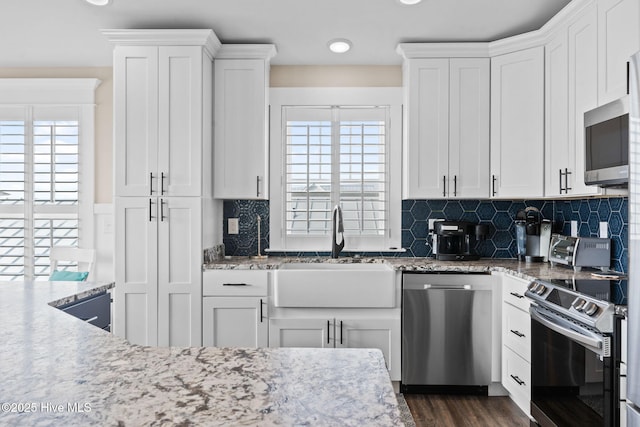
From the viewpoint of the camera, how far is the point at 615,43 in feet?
7.38

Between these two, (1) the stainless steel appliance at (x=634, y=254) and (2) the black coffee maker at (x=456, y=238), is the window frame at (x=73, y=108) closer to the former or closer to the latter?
(2) the black coffee maker at (x=456, y=238)

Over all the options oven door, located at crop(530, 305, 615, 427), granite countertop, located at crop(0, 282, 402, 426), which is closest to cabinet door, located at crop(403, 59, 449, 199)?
oven door, located at crop(530, 305, 615, 427)

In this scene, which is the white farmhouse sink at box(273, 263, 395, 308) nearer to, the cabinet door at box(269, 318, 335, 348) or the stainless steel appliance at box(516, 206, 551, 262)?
the cabinet door at box(269, 318, 335, 348)

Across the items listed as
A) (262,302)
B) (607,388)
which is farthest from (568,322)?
(262,302)

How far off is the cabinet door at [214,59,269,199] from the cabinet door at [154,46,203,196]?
29cm

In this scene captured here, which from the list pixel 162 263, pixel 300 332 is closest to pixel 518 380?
pixel 300 332

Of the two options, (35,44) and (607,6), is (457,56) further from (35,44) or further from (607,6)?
(35,44)

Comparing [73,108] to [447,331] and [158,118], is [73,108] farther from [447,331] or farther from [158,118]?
[447,331]

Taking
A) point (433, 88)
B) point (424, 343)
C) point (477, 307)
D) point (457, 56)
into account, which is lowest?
point (424, 343)

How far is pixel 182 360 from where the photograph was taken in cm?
107

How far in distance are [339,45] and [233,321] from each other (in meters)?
2.08

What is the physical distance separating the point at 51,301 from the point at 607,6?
2.95 m

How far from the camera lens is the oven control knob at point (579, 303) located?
1927 mm

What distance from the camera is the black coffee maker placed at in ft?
11.0
